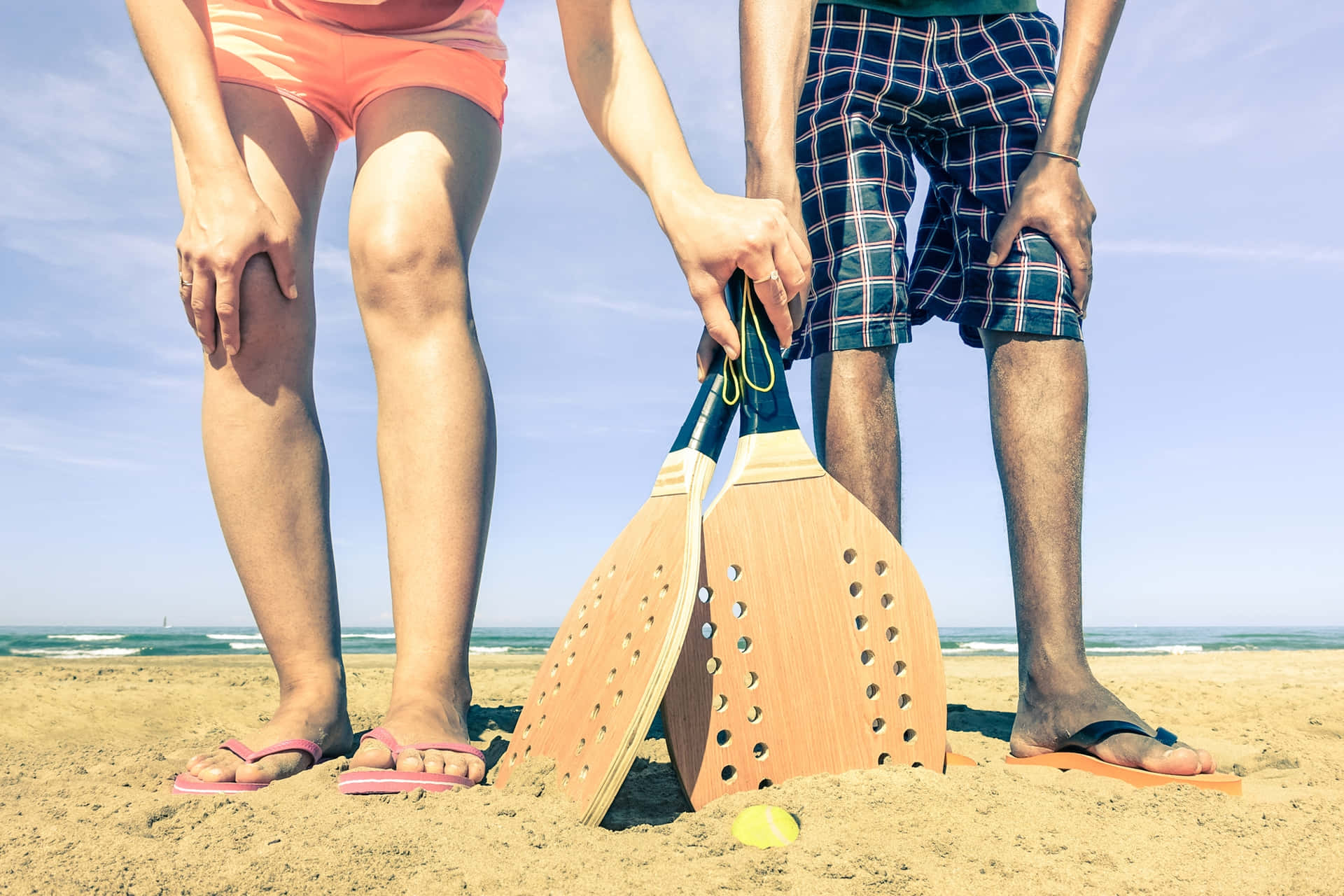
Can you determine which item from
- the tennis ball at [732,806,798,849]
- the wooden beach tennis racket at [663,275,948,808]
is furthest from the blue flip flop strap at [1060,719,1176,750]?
the tennis ball at [732,806,798,849]

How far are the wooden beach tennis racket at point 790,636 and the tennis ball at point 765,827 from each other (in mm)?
131

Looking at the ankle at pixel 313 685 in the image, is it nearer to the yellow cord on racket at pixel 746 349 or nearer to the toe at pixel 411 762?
the toe at pixel 411 762

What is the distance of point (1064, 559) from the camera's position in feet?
5.69

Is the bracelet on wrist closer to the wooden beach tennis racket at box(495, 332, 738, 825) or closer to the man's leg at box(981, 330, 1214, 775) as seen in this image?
the man's leg at box(981, 330, 1214, 775)

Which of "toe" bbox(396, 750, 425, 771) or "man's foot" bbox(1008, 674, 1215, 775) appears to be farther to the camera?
"man's foot" bbox(1008, 674, 1215, 775)

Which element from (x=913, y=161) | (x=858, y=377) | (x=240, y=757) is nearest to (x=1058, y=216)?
(x=913, y=161)

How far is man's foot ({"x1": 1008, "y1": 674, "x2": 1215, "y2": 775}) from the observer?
1433 mm

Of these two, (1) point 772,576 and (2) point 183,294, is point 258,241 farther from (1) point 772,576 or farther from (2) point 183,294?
(1) point 772,576

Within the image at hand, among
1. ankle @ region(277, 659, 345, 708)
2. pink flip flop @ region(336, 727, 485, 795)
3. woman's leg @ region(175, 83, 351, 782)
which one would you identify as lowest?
pink flip flop @ region(336, 727, 485, 795)

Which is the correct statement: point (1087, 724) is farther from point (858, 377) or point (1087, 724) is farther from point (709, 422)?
point (709, 422)

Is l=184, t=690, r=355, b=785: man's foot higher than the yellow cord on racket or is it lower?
lower

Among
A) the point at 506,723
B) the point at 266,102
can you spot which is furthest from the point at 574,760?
the point at 266,102

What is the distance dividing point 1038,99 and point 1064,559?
1.03m

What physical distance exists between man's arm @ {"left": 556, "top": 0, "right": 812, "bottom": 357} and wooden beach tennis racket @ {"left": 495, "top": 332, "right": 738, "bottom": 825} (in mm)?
161
